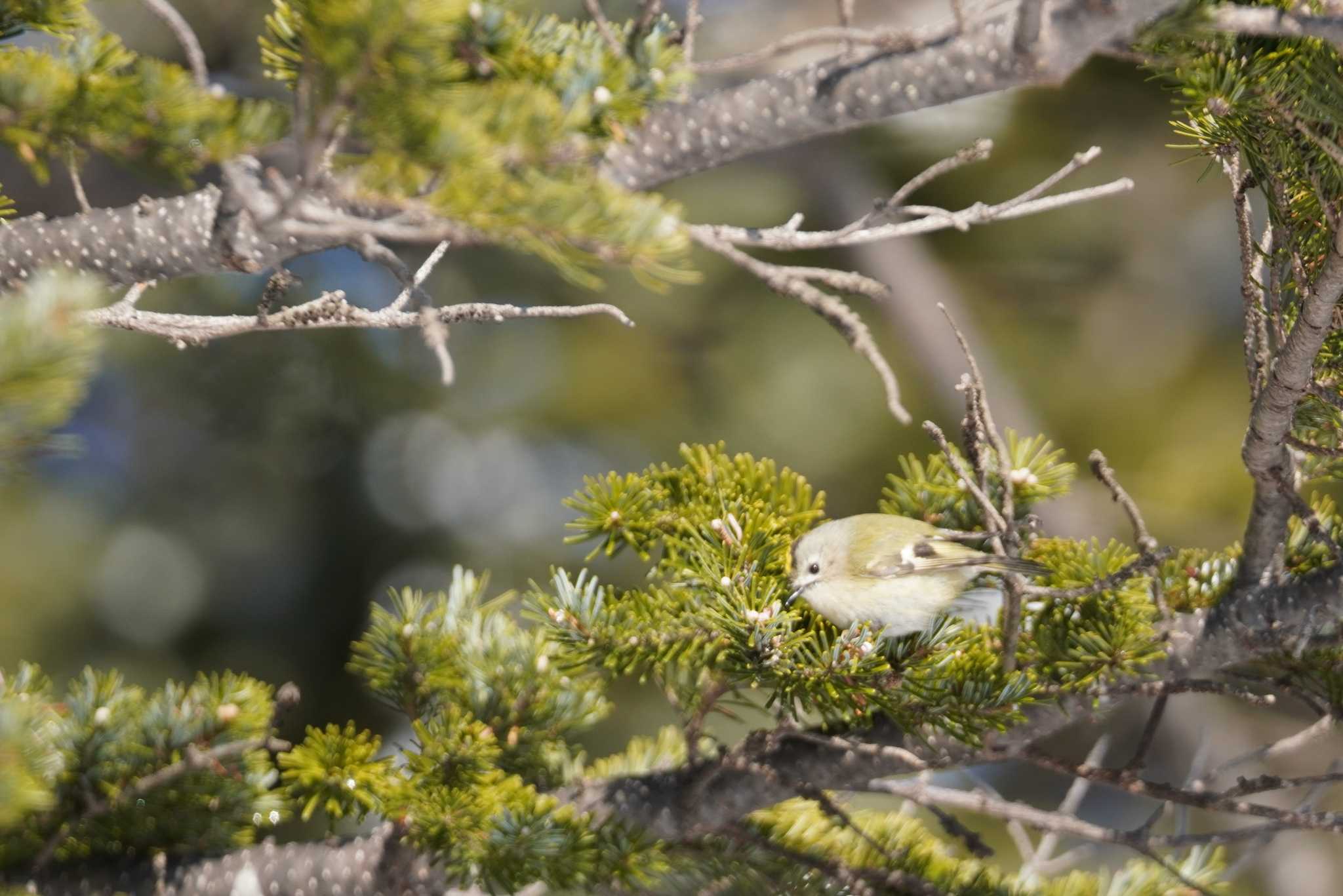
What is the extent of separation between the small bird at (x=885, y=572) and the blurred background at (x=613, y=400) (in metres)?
1.13

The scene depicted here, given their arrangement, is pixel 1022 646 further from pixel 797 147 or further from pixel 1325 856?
pixel 1325 856

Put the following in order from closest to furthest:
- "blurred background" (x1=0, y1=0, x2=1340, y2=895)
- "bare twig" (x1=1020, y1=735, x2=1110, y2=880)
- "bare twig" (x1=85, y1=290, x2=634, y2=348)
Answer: "bare twig" (x1=85, y1=290, x2=634, y2=348) → "bare twig" (x1=1020, y1=735, x2=1110, y2=880) → "blurred background" (x1=0, y1=0, x2=1340, y2=895)

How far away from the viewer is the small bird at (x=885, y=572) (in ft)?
2.93

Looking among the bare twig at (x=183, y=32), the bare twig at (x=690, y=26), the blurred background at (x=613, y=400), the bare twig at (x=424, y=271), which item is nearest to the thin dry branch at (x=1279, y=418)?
the bare twig at (x=690, y=26)

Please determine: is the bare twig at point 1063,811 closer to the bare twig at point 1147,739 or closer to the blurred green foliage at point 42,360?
the bare twig at point 1147,739

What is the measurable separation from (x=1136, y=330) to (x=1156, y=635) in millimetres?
1825

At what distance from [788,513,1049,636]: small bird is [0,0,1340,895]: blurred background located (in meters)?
1.13

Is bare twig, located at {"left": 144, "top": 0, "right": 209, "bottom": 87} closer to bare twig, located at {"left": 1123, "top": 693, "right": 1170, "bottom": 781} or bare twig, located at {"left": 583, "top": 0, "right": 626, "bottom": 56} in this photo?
bare twig, located at {"left": 583, "top": 0, "right": 626, "bottom": 56}

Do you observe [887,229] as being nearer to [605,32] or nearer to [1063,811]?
[605,32]

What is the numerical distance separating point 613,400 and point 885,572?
140 centimetres

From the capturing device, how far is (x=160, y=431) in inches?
87.2

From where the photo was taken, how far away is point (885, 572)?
0.94m

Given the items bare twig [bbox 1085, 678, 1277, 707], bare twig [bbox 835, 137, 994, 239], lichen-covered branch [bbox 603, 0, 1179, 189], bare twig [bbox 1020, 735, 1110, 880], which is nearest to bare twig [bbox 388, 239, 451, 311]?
lichen-covered branch [bbox 603, 0, 1179, 189]

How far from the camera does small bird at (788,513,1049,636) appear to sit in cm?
89
